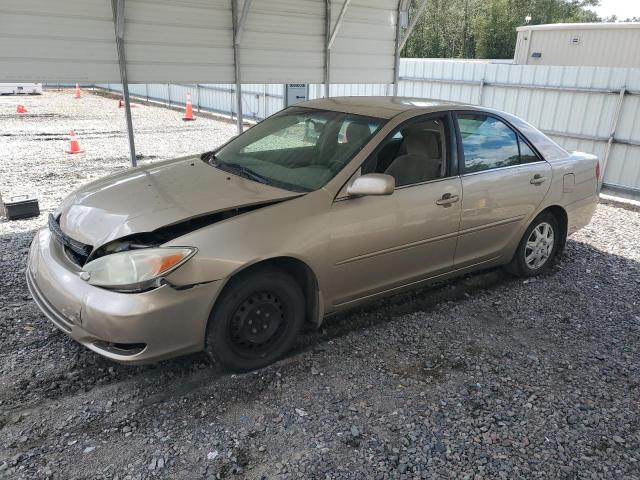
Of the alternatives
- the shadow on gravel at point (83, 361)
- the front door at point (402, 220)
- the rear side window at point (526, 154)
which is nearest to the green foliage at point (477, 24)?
the rear side window at point (526, 154)

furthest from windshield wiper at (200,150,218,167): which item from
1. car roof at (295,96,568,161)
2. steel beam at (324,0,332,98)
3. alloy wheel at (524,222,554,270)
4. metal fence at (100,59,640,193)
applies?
metal fence at (100,59,640,193)

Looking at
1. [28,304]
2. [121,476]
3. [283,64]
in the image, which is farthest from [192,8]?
[121,476]

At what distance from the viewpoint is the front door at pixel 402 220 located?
3.51m

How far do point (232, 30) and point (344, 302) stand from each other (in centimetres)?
477

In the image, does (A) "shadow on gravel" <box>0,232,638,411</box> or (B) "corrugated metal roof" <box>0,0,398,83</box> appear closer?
(A) "shadow on gravel" <box>0,232,638,411</box>

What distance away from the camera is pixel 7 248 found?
5.29 meters

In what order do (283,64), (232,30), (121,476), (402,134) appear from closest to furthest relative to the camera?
1. (121,476)
2. (402,134)
3. (232,30)
4. (283,64)

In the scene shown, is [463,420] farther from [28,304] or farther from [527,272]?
[28,304]

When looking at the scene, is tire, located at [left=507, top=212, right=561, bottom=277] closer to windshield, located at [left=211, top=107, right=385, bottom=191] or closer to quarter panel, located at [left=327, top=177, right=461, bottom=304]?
quarter panel, located at [left=327, top=177, right=461, bottom=304]

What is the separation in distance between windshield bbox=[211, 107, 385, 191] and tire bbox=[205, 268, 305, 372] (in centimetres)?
72

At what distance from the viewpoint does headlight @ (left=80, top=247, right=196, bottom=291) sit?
2805 millimetres

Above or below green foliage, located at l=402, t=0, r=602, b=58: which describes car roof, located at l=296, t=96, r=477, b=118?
below

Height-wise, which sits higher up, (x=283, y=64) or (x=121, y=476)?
(x=283, y=64)

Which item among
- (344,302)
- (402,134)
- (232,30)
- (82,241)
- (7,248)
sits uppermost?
(232,30)
